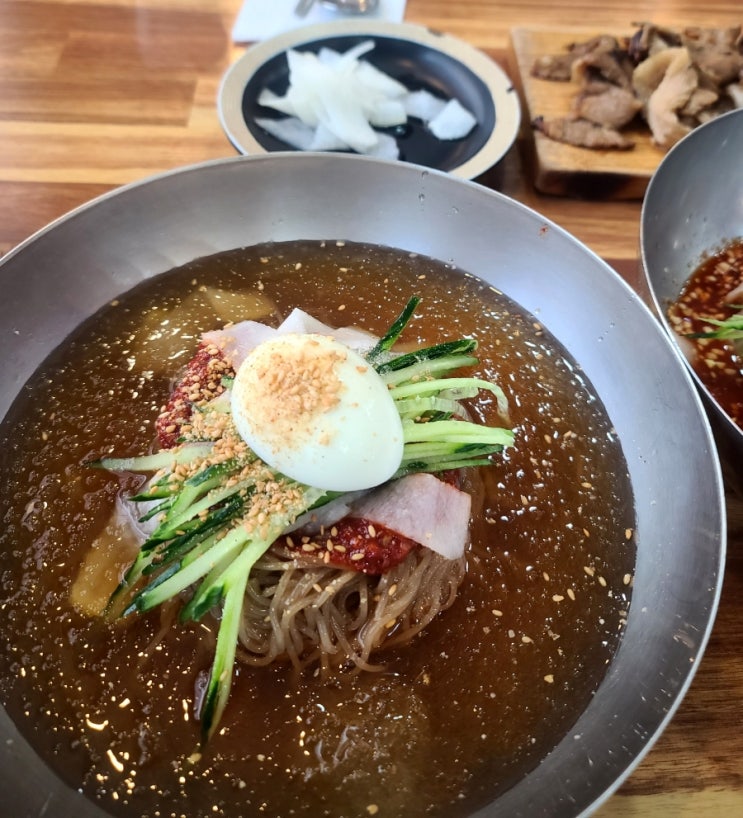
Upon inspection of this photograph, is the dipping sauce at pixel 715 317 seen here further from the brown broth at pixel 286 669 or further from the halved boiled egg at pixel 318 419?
the halved boiled egg at pixel 318 419

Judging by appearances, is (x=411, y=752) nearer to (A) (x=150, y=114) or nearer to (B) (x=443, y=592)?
(B) (x=443, y=592)

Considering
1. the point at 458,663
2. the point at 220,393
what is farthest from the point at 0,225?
the point at 458,663

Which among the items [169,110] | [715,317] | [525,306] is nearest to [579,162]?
[715,317]

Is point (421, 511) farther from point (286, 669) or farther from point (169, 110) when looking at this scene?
point (169, 110)

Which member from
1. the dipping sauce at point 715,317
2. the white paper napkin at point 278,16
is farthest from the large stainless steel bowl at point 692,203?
the white paper napkin at point 278,16

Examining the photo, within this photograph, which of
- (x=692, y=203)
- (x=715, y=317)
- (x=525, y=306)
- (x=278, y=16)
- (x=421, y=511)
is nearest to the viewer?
(x=421, y=511)

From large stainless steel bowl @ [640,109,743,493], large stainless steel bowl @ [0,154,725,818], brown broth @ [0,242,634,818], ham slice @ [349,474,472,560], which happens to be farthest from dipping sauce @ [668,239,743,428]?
ham slice @ [349,474,472,560]
